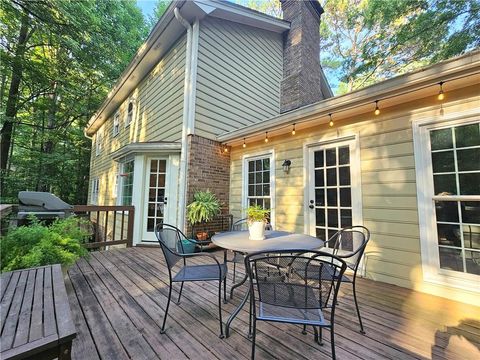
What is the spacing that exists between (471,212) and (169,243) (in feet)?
11.5

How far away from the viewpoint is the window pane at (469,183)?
2.56 meters

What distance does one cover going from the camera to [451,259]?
268cm

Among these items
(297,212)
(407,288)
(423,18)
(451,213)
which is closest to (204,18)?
(297,212)

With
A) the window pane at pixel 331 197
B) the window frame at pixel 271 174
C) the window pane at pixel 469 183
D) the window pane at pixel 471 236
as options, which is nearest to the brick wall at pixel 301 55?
the window frame at pixel 271 174

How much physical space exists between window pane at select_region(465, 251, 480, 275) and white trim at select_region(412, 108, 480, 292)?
0.07 metres

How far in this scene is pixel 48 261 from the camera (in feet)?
8.36

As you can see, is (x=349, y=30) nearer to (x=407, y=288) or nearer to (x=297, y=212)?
(x=297, y=212)

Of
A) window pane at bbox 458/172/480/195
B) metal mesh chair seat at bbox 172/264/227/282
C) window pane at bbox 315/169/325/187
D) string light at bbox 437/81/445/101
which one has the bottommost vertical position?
metal mesh chair seat at bbox 172/264/227/282

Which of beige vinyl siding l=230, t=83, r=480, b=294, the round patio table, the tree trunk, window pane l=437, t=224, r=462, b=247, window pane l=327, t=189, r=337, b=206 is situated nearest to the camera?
the round patio table

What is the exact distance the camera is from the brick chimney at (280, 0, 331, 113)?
6477 mm

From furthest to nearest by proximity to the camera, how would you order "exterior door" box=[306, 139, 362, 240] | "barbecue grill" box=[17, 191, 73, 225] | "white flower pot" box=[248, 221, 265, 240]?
"barbecue grill" box=[17, 191, 73, 225]
"exterior door" box=[306, 139, 362, 240]
"white flower pot" box=[248, 221, 265, 240]

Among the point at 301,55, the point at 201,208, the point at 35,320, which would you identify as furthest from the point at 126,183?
the point at 301,55

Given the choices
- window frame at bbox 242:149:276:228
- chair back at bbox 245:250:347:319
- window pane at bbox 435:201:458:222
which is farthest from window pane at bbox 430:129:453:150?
window frame at bbox 242:149:276:228

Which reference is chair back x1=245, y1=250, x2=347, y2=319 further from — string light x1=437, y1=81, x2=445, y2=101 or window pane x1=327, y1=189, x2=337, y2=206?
string light x1=437, y1=81, x2=445, y2=101
